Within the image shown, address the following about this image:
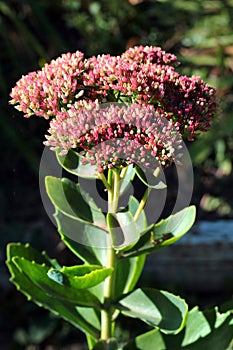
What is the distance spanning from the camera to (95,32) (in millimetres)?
2428

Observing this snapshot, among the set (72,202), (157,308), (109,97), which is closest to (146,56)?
(109,97)

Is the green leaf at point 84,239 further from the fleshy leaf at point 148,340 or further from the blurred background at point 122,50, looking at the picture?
the blurred background at point 122,50

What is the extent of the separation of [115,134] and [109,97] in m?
0.08

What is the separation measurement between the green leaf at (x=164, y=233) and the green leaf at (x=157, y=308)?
0.07 m

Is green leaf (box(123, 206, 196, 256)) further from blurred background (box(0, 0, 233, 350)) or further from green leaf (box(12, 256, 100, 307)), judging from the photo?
blurred background (box(0, 0, 233, 350))

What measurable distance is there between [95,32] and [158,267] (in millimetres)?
914

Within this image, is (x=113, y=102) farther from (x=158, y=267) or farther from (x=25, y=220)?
(x=25, y=220)

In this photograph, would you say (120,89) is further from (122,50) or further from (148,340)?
(122,50)

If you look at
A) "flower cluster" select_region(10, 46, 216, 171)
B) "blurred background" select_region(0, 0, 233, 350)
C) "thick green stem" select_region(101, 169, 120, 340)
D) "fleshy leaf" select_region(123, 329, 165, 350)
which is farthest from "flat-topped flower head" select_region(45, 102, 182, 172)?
"blurred background" select_region(0, 0, 233, 350)

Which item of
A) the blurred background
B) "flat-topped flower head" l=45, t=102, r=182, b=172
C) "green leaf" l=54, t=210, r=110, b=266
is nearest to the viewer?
"flat-topped flower head" l=45, t=102, r=182, b=172

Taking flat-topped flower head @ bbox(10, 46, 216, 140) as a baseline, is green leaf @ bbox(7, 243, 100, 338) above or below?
below

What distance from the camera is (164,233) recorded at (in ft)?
3.03

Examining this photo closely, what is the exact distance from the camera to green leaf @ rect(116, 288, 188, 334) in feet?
2.95

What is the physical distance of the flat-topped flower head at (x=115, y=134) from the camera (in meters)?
0.73
